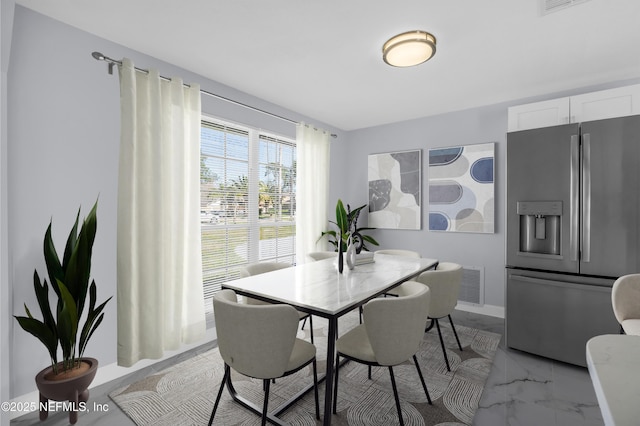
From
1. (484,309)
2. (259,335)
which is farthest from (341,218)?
(259,335)

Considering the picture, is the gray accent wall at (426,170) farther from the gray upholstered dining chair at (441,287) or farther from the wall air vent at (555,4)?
the wall air vent at (555,4)

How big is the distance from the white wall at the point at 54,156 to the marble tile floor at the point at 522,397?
0.30 m

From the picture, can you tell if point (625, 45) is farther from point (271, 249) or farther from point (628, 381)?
point (271, 249)

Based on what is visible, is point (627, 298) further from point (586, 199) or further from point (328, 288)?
point (328, 288)

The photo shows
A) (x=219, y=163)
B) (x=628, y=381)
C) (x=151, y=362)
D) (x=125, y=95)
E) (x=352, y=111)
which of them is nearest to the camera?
(x=628, y=381)

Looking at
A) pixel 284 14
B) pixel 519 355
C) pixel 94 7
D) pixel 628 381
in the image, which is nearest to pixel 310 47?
pixel 284 14

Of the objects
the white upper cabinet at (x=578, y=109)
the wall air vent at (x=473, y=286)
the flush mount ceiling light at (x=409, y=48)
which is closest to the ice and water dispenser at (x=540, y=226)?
the white upper cabinet at (x=578, y=109)

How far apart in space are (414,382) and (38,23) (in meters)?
3.50

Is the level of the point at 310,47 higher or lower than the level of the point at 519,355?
higher

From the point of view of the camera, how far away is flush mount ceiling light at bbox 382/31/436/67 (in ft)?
6.71

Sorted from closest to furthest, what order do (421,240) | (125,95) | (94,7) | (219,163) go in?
(94,7) → (125,95) → (219,163) → (421,240)

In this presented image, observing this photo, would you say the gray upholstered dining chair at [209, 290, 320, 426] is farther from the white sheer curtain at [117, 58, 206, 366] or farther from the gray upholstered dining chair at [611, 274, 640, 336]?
the gray upholstered dining chair at [611, 274, 640, 336]

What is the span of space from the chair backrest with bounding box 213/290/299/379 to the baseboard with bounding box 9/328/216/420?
141cm

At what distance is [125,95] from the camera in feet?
7.12
